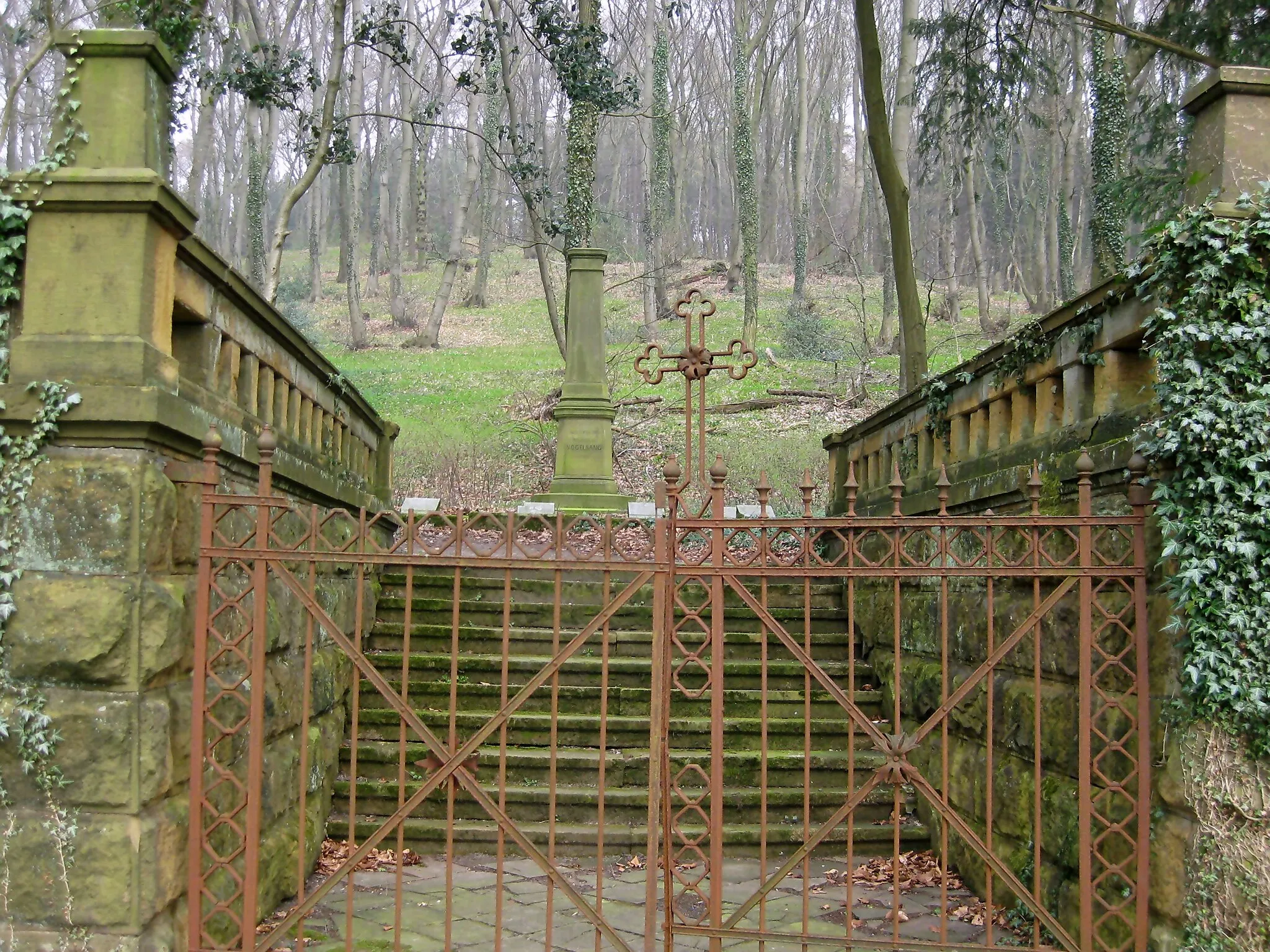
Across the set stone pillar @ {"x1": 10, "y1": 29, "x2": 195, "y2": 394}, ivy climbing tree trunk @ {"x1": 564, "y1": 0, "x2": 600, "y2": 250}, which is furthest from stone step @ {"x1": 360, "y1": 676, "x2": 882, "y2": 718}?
ivy climbing tree trunk @ {"x1": 564, "y1": 0, "x2": 600, "y2": 250}

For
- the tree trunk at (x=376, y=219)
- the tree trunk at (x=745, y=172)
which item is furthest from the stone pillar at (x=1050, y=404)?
the tree trunk at (x=376, y=219)

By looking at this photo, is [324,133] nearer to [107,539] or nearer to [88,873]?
[107,539]

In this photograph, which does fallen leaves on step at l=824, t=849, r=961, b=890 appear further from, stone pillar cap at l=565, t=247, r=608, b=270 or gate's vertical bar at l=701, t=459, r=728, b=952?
stone pillar cap at l=565, t=247, r=608, b=270

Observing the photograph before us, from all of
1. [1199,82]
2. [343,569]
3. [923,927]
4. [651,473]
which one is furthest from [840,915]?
[651,473]

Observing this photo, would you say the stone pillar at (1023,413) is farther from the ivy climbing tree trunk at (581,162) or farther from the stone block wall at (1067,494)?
the ivy climbing tree trunk at (581,162)

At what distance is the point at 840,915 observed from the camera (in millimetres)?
4707

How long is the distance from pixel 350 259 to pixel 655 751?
76.1 feet

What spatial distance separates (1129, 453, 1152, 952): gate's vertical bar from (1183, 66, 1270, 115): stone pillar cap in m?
1.33

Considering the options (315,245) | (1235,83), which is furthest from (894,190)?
(315,245)

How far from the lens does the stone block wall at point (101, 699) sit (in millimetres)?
3355

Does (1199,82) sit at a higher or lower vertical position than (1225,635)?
higher

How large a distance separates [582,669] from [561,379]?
51.8 feet

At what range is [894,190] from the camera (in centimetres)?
1030

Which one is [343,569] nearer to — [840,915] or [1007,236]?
[840,915]
